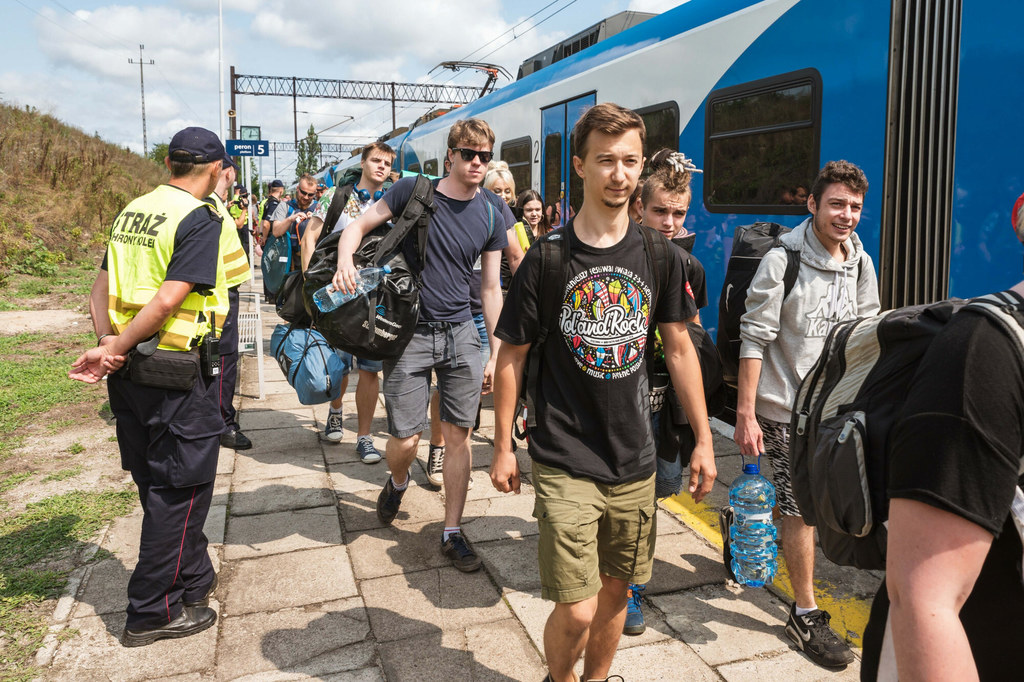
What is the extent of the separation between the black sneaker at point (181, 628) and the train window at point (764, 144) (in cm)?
412

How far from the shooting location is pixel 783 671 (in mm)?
→ 2891

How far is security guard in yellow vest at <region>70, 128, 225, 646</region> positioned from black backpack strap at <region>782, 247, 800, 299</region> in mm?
2275

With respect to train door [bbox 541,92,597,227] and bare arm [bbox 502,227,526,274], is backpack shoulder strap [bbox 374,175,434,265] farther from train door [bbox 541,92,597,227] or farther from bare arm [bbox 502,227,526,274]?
train door [bbox 541,92,597,227]

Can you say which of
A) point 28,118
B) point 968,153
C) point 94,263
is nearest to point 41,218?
point 94,263

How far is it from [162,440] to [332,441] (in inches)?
107

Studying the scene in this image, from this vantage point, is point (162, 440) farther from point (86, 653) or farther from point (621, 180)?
point (621, 180)

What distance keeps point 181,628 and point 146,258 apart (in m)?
1.46

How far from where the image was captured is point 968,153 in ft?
13.4

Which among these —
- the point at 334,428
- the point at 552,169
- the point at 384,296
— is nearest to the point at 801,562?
the point at 384,296

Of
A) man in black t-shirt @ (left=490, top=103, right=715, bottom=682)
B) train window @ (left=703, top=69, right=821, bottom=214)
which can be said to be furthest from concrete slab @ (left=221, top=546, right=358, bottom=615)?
train window @ (left=703, top=69, right=821, bottom=214)

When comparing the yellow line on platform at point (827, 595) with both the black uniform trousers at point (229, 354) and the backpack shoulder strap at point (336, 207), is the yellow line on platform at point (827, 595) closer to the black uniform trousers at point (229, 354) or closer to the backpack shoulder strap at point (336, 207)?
the backpack shoulder strap at point (336, 207)

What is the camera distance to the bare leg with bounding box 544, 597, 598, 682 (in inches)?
93.4

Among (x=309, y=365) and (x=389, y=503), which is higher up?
(x=309, y=365)

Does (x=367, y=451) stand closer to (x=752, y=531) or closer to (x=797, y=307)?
(x=752, y=531)
